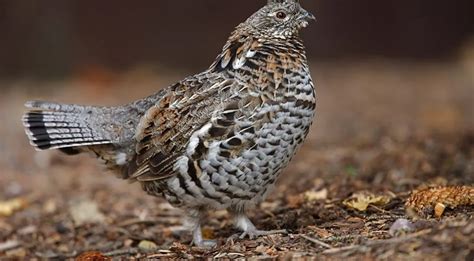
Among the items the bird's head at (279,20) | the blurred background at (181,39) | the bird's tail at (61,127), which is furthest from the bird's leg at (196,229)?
the blurred background at (181,39)

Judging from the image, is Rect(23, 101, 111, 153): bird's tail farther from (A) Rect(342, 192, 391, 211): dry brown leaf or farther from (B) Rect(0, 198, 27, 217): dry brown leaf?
(A) Rect(342, 192, 391, 211): dry brown leaf

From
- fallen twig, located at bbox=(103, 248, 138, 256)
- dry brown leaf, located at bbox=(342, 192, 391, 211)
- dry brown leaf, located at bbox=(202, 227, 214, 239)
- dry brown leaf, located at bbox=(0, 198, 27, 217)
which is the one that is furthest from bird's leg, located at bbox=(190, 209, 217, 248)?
dry brown leaf, located at bbox=(0, 198, 27, 217)

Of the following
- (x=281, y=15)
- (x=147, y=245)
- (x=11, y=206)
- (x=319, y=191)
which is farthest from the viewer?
(x=11, y=206)

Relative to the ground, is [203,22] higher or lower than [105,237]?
higher

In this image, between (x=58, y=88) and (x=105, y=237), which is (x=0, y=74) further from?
(x=105, y=237)

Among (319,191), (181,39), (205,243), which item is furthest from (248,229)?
(181,39)

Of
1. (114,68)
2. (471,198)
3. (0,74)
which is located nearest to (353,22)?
(114,68)

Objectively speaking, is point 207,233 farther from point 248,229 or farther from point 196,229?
point 248,229
